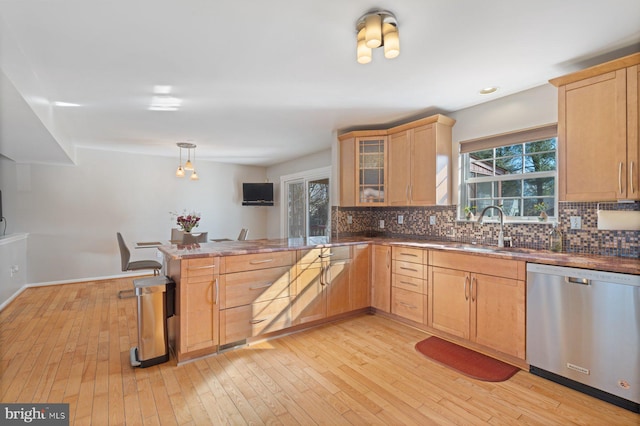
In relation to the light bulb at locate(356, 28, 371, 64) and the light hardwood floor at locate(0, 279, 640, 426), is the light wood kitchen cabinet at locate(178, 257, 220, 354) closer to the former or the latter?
the light hardwood floor at locate(0, 279, 640, 426)

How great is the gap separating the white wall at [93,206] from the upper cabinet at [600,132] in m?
6.06

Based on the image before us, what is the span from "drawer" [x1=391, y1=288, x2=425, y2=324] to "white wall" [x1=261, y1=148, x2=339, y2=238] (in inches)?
115

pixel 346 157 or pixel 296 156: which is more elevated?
pixel 296 156

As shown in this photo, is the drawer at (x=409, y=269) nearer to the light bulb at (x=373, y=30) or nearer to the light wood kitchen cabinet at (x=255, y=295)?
the light wood kitchen cabinet at (x=255, y=295)

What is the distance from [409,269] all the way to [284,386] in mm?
1714

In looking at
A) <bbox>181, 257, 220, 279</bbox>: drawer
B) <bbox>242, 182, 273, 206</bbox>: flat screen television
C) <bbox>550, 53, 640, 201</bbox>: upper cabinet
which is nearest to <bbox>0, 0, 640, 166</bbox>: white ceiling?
<bbox>550, 53, 640, 201</bbox>: upper cabinet

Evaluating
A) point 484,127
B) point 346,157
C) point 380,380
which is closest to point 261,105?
point 346,157

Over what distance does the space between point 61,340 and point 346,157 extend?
12.0 ft

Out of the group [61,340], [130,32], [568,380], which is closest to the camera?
[130,32]

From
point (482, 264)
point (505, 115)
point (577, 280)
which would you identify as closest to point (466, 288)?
point (482, 264)

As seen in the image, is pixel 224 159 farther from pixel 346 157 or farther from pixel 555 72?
pixel 555 72

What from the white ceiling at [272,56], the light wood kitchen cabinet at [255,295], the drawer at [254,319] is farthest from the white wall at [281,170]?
the drawer at [254,319]

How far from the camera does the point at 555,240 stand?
2600 millimetres

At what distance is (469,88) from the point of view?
2807 mm
